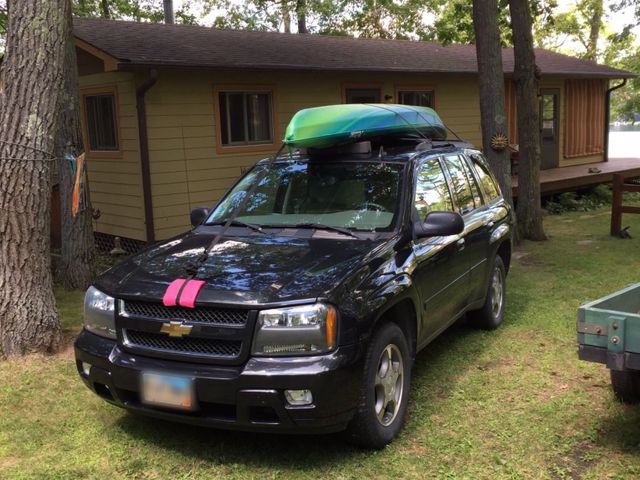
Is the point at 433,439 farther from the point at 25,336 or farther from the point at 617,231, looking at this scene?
the point at 617,231

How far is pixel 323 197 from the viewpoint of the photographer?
181 inches

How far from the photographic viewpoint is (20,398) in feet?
14.6

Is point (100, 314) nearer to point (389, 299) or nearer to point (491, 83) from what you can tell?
point (389, 299)

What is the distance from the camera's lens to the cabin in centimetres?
1001

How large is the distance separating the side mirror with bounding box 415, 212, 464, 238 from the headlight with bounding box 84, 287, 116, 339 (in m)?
2.01

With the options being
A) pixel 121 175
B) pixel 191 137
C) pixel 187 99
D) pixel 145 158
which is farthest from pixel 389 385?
pixel 121 175

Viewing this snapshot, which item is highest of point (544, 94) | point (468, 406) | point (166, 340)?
point (544, 94)

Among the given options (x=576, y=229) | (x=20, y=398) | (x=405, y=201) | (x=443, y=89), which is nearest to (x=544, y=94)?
(x=443, y=89)

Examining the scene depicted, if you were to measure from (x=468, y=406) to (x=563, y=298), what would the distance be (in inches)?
127

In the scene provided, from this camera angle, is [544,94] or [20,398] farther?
[544,94]

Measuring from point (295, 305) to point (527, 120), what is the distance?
8.24 m

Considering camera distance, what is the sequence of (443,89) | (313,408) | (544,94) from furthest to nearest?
(544,94), (443,89), (313,408)

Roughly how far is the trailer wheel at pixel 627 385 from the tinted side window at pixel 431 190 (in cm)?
162

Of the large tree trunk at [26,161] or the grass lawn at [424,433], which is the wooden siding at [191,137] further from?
the grass lawn at [424,433]
